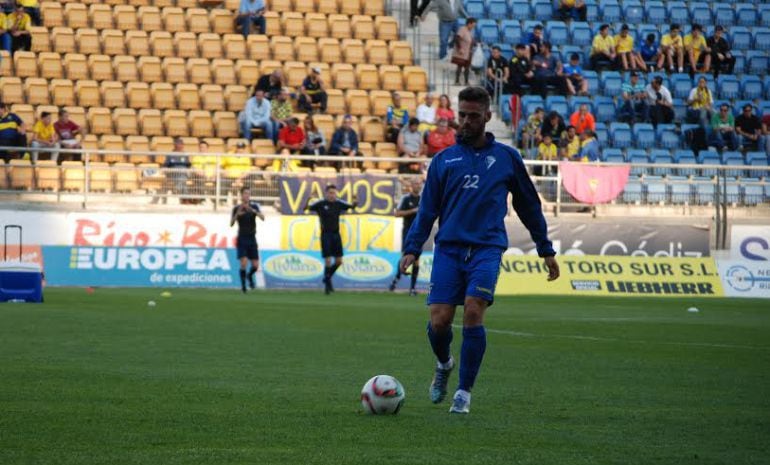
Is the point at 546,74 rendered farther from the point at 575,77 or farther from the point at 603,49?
the point at 603,49

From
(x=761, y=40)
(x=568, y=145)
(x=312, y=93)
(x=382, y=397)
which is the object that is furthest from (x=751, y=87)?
(x=382, y=397)

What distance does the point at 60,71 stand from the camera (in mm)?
34125

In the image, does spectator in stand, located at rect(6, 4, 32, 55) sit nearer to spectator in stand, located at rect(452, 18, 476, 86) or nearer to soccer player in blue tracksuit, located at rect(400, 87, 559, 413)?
spectator in stand, located at rect(452, 18, 476, 86)

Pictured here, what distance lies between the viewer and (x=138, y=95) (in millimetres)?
33969

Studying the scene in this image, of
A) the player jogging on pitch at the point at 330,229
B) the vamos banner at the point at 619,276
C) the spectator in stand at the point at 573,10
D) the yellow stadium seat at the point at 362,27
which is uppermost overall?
the spectator in stand at the point at 573,10

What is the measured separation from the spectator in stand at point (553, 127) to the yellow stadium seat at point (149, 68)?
9270mm

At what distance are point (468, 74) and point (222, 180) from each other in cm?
862

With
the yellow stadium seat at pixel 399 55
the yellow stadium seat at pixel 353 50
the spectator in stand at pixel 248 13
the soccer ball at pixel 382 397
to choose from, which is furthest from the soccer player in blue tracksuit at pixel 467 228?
the yellow stadium seat at pixel 399 55

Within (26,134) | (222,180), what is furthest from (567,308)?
(26,134)

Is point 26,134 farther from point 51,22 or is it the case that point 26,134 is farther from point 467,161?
point 467,161

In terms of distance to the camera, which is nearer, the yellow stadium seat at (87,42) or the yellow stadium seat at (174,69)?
the yellow stadium seat at (174,69)

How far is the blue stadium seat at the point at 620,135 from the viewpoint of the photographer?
36031 millimetres

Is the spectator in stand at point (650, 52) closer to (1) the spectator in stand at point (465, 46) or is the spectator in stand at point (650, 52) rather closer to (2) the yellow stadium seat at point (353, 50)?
(1) the spectator in stand at point (465, 46)

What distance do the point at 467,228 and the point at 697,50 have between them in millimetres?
30875
